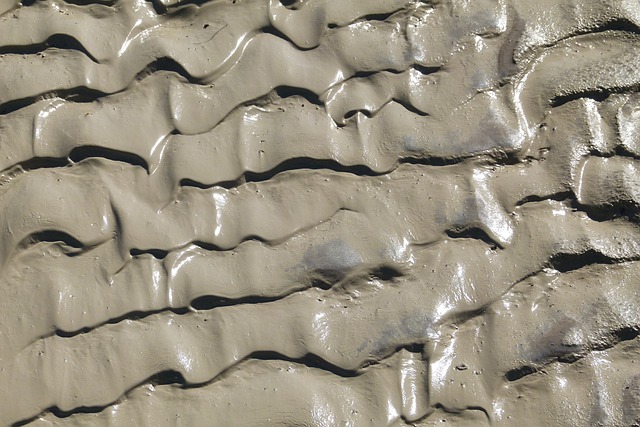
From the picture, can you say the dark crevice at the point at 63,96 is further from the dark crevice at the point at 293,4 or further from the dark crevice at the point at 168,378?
the dark crevice at the point at 168,378

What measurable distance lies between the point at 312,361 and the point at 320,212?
42cm

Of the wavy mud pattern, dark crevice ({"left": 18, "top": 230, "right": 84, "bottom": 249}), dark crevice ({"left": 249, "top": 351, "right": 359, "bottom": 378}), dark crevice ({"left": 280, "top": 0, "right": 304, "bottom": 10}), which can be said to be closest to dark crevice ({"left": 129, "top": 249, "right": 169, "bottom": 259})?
the wavy mud pattern

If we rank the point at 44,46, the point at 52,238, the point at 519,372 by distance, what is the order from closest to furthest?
the point at 519,372 → the point at 52,238 → the point at 44,46

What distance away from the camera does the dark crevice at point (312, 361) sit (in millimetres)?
1812

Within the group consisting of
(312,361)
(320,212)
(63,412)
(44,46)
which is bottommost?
(63,412)

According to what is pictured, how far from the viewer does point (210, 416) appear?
5.85 ft

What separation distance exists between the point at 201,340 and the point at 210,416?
206mm

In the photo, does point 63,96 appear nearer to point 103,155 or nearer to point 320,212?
point 103,155

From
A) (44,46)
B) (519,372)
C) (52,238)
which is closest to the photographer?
(519,372)

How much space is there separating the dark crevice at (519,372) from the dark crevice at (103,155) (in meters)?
1.21

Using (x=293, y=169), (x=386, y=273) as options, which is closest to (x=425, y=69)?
(x=293, y=169)

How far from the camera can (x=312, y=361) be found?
1.82m

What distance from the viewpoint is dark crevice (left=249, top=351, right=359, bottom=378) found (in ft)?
5.94

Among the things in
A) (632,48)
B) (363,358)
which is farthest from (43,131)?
(632,48)
